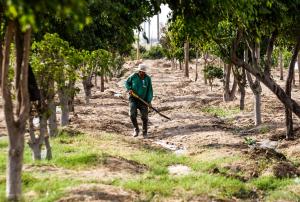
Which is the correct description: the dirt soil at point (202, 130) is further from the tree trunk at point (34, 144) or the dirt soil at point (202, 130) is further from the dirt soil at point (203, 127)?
the tree trunk at point (34, 144)

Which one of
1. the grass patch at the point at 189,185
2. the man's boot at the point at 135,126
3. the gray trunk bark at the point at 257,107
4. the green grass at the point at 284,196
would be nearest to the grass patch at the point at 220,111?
the gray trunk bark at the point at 257,107

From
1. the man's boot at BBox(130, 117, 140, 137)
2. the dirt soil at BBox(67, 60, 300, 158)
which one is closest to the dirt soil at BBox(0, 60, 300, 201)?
the dirt soil at BBox(67, 60, 300, 158)

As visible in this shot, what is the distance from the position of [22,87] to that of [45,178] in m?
2.01

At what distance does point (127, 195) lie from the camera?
22.0 ft

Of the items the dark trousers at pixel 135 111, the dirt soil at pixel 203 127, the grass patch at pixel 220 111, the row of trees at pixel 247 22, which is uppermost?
the row of trees at pixel 247 22

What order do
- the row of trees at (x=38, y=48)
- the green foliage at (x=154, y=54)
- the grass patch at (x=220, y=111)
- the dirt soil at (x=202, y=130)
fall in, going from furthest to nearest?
the green foliage at (x=154, y=54)
the grass patch at (x=220, y=111)
the dirt soil at (x=202, y=130)
the row of trees at (x=38, y=48)

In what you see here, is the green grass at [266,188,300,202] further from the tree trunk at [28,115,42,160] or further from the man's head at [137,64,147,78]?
the man's head at [137,64,147,78]

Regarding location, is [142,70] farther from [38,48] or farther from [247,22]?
[247,22]

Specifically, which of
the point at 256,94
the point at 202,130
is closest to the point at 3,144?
the point at 202,130

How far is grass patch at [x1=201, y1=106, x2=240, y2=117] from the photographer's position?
19.4m

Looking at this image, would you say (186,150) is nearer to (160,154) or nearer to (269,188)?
(160,154)

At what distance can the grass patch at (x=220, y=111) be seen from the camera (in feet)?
63.6

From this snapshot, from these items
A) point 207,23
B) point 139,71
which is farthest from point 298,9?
point 139,71

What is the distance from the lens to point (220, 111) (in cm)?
2023
